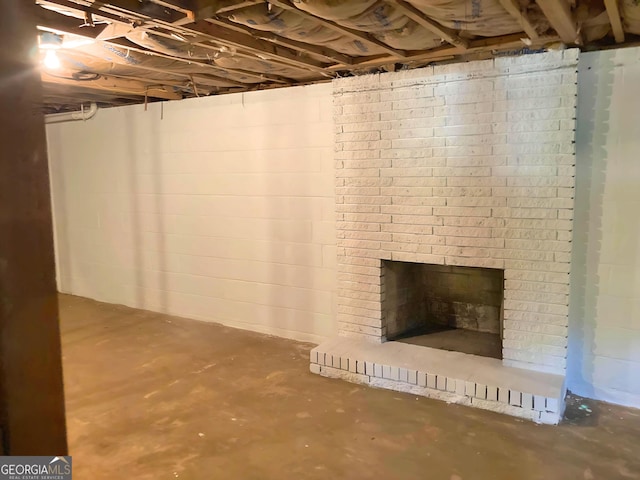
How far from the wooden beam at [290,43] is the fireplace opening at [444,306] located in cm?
154

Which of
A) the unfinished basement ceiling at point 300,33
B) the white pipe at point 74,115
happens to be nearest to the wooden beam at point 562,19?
the unfinished basement ceiling at point 300,33

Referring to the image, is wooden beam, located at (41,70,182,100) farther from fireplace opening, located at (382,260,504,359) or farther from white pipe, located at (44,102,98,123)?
fireplace opening, located at (382,260,504,359)

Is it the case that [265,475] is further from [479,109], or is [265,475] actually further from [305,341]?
[479,109]

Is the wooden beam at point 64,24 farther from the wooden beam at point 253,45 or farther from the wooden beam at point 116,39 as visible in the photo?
the wooden beam at point 253,45

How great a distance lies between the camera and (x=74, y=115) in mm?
5590

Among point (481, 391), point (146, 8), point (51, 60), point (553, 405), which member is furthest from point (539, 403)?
point (51, 60)

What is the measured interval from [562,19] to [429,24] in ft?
2.15

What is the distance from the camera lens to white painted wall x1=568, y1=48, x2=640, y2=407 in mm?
2926

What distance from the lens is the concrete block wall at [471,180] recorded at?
303cm

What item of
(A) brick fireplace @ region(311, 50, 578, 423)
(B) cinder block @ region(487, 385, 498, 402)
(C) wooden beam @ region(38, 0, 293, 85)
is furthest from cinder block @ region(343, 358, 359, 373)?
(C) wooden beam @ region(38, 0, 293, 85)

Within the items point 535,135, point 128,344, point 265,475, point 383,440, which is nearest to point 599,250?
point 535,135

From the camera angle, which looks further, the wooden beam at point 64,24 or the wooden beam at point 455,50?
the wooden beam at point 455,50

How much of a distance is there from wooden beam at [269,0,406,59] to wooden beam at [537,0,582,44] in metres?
0.93

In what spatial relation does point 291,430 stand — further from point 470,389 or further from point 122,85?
point 122,85
